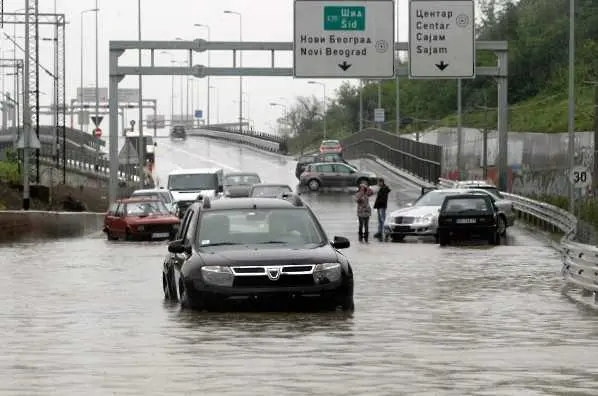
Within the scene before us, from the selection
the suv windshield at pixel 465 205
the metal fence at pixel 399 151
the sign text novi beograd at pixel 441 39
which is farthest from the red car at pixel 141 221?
the metal fence at pixel 399 151

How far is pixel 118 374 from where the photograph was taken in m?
12.1

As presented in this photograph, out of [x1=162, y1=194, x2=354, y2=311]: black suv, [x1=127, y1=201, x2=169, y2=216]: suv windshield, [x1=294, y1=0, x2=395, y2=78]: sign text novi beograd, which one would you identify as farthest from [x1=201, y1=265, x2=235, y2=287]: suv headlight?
[x1=294, y1=0, x2=395, y2=78]: sign text novi beograd

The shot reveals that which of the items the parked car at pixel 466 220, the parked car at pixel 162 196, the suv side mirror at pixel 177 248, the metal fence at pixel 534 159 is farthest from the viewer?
the metal fence at pixel 534 159

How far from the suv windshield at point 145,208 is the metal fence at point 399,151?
31.8m

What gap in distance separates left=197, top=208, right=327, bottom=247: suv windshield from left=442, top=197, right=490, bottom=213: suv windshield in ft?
71.5

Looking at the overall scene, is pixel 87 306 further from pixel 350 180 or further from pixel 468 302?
pixel 350 180

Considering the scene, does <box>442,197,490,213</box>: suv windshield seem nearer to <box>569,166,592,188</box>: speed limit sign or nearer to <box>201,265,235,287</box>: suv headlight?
<box>569,166,592,188</box>: speed limit sign

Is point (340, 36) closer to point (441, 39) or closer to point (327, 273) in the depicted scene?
point (441, 39)

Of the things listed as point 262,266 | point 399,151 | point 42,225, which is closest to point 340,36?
point 42,225

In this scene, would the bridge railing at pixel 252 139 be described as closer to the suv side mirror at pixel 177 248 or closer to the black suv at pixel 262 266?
the black suv at pixel 262 266

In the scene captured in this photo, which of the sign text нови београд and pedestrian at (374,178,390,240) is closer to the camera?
pedestrian at (374,178,390,240)

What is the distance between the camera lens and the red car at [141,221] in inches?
1766

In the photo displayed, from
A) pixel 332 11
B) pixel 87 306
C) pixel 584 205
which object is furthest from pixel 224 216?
pixel 332 11

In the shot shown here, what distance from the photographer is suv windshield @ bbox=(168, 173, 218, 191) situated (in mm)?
57219
